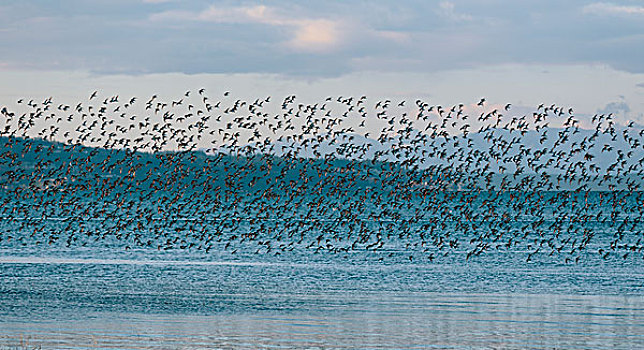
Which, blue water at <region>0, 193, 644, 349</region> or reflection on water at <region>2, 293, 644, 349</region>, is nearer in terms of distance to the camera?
reflection on water at <region>2, 293, 644, 349</region>

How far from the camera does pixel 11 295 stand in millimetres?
43156

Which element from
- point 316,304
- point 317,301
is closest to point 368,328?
point 316,304

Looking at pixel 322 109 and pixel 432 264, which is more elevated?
pixel 322 109

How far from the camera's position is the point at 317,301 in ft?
141

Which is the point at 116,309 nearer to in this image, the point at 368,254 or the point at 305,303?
the point at 305,303

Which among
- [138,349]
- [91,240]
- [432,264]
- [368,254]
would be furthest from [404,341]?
[91,240]

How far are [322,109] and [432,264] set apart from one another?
73.0 ft

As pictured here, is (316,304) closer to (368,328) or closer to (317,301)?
(317,301)

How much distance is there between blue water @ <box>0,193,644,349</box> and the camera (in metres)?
31.7

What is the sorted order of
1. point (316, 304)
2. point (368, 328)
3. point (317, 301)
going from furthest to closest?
Result: point (317, 301), point (316, 304), point (368, 328)

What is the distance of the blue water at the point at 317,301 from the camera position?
31.7 meters

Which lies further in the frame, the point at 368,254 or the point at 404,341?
the point at 368,254

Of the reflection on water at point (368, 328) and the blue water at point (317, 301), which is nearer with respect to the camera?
the reflection on water at point (368, 328)

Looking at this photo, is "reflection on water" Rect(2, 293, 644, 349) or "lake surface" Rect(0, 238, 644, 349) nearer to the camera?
"reflection on water" Rect(2, 293, 644, 349)
